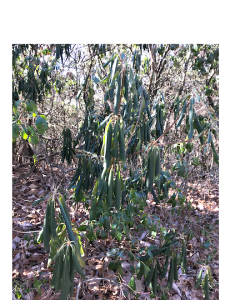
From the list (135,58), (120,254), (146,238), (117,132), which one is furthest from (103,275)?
(135,58)

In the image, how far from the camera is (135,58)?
239cm

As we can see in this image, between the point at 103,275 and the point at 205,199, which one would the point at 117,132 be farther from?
the point at 205,199
